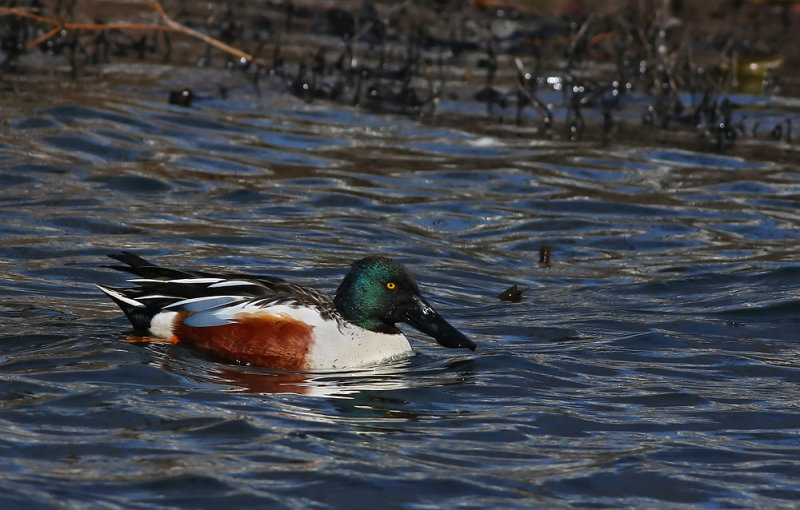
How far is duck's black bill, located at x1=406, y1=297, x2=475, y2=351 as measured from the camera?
6188 millimetres

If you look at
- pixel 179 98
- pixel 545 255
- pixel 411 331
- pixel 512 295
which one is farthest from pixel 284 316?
pixel 179 98

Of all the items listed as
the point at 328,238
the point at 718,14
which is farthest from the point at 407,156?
the point at 718,14

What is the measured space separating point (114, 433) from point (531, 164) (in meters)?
6.45

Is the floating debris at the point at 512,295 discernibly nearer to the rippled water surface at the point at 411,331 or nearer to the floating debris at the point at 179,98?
the rippled water surface at the point at 411,331

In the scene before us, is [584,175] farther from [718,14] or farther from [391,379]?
[718,14]

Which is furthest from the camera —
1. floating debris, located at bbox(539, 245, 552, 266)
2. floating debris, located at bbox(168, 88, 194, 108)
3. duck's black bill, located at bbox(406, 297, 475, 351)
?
floating debris, located at bbox(168, 88, 194, 108)

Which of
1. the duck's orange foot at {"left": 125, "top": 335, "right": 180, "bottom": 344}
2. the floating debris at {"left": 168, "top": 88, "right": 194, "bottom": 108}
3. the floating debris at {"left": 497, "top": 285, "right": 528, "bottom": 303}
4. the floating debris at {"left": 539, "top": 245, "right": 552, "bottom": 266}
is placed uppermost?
the floating debris at {"left": 168, "top": 88, "right": 194, "bottom": 108}

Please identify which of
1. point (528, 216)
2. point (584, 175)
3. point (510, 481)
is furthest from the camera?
point (584, 175)

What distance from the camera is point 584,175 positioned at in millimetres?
10672

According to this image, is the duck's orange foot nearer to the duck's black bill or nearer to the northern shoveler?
the northern shoveler

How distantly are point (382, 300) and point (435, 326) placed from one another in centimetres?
27

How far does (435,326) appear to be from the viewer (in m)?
6.23

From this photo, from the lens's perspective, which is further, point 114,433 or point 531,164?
point 531,164

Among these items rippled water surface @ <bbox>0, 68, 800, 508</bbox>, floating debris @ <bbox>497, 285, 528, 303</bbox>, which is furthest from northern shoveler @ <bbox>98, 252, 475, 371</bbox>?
floating debris @ <bbox>497, 285, 528, 303</bbox>
